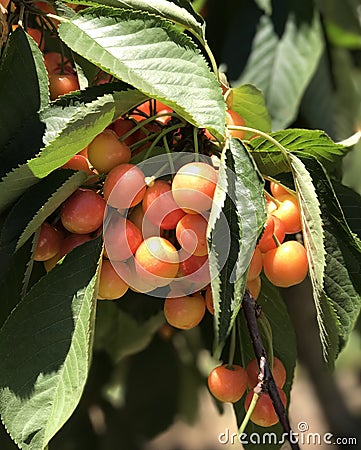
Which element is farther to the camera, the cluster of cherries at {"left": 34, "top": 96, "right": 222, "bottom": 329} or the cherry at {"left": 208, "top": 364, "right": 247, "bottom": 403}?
the cherry at {"left": 208, "top": 364, "right": 247, "bottom": 403}

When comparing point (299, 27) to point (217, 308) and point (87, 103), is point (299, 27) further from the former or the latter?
point (217, 308)

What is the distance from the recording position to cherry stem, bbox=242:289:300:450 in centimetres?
69

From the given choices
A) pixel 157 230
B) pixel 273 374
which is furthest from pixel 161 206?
pixel 273 374

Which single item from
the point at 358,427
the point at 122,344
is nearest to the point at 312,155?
the point at 122,344

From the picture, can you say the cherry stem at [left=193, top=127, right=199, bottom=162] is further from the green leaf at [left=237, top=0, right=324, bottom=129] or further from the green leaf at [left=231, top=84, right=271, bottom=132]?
the green leaf at [left=237, top=0, right=324, bottom=129]

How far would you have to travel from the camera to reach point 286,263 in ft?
2.32

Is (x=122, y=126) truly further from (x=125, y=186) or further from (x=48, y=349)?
(x=48, y=349)

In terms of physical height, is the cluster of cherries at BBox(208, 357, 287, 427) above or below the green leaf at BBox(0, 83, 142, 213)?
below

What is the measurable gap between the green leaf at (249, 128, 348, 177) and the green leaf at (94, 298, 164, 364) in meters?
0.42

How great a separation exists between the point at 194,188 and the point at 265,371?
19 cm

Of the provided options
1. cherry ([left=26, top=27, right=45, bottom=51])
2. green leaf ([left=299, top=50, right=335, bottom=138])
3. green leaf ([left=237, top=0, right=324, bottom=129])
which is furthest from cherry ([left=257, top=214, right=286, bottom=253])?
green leaf ([left=299, top=50, right=335, bottom=138])

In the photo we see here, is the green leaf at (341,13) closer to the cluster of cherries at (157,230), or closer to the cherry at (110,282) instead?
the cluster of cherries at (157,230)

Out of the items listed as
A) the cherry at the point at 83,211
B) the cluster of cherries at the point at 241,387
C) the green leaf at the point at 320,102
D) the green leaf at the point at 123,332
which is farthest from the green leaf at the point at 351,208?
the green leaf at the point at 320,102

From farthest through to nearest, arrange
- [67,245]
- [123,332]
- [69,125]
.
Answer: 1. [123,332]
2. [67,245]
3. [69,125]
